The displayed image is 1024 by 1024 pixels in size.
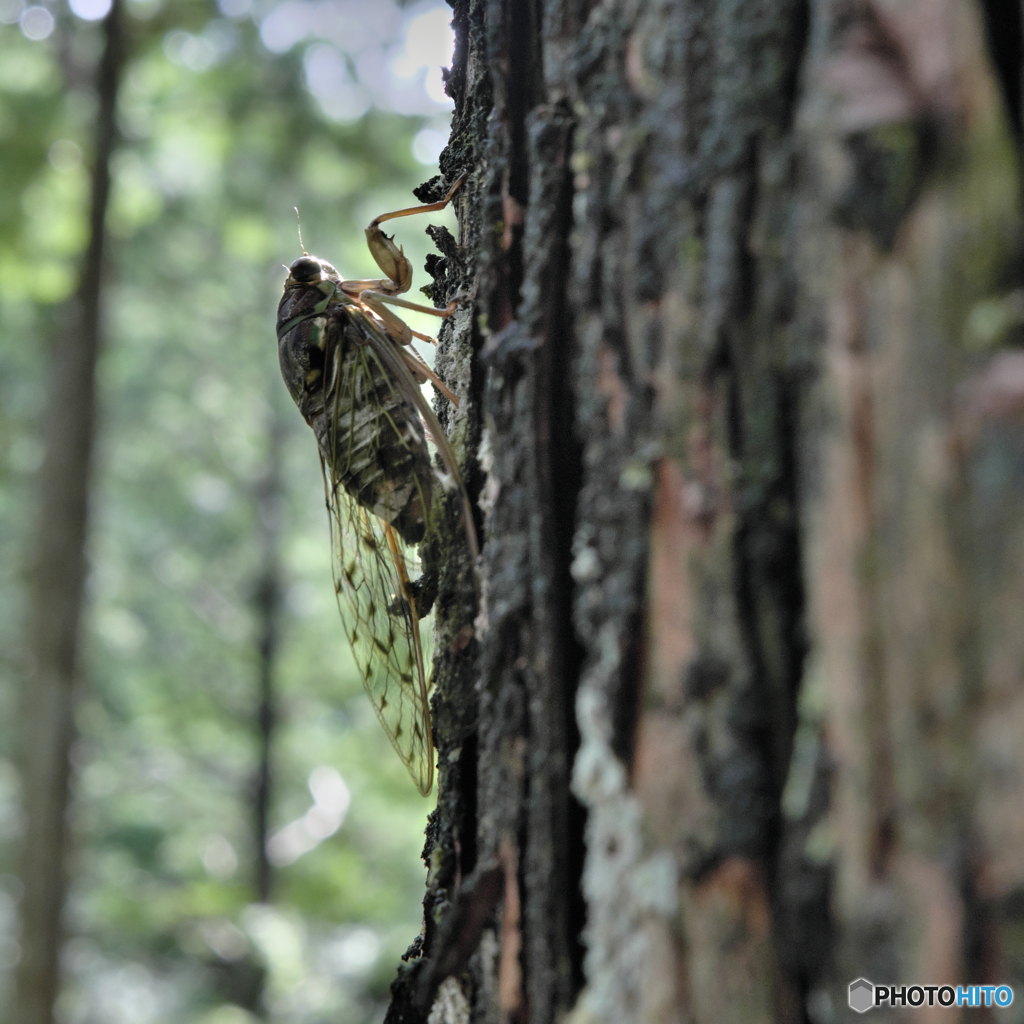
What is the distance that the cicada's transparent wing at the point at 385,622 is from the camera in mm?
996

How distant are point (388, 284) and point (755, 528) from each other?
35.5 inches

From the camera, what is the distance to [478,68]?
2.62 feet

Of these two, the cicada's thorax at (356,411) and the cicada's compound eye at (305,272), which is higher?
the cicada's compound eye at (305,272)

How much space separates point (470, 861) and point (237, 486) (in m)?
7.46

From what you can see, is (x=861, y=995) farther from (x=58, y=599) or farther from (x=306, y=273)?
(x=58, y=599)

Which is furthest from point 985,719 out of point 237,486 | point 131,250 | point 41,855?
point 237,486

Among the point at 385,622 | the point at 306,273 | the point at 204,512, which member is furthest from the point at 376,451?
the point at 204,512

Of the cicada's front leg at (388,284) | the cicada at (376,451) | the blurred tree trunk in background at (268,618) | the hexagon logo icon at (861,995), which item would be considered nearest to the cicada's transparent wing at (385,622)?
the cicada at (376,451)

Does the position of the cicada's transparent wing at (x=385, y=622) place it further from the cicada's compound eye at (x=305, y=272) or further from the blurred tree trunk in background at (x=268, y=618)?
the blurred tree trunk in background at (x=268, y=618)

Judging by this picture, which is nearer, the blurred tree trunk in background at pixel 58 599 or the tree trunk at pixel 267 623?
the blurred tree trunk in background at pixel 58 599

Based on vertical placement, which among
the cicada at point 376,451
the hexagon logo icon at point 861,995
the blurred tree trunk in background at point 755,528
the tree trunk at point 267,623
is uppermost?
the tree trunk at point 267,623

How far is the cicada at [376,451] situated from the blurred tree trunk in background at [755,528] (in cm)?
32

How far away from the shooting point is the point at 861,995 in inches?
16.6

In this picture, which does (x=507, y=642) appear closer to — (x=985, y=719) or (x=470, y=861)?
(x=470, y=861)
